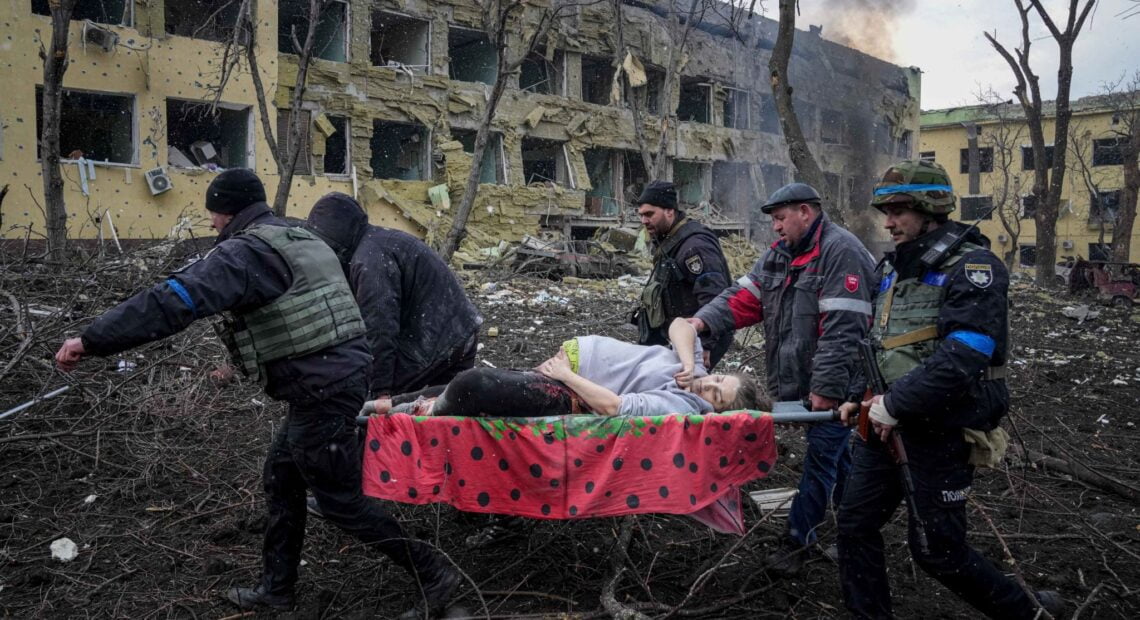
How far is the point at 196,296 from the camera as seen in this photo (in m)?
2.74

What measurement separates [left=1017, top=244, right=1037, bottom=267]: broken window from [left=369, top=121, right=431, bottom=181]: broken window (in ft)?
100

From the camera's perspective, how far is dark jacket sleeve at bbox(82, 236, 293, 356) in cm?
263

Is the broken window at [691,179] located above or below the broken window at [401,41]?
below

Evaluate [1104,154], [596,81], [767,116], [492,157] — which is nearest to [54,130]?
[492,157]

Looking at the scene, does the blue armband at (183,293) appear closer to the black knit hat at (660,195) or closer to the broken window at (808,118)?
the black knit hat at (660,195)

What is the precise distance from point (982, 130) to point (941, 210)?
40535mm

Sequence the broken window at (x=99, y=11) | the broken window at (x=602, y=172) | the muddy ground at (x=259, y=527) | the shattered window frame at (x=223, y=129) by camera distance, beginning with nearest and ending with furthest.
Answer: the muddy ground at (x=259, y=527) < the broken window at (x=99, y=11) < the shattered window frame at (x=223, y=129) < the broken window at (x=602, y=172)

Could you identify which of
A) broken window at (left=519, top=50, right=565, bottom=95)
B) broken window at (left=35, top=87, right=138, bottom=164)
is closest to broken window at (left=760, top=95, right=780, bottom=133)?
broken window at (left=519, top=50, right=565, bottom=95)

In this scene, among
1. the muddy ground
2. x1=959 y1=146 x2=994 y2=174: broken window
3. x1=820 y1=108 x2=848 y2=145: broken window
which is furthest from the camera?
x1=959 y1=146 x2=994 y2=174: broken window

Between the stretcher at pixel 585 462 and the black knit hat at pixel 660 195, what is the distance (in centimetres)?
152

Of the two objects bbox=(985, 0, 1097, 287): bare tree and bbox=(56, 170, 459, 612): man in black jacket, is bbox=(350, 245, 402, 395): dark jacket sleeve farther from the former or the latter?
bbox=(985, 0, 1097, 287): bare tree

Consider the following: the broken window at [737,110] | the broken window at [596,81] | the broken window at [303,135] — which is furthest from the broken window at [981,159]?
the broken window at [303,135]

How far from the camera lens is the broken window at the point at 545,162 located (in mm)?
22844

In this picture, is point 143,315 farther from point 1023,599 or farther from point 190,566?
point 1023,599
